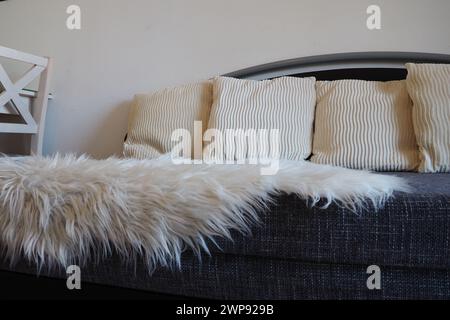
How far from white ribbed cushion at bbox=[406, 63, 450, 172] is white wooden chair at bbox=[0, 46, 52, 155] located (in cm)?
148

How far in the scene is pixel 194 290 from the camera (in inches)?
22.6

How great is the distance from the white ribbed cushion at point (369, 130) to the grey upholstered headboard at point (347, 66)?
0.48ft

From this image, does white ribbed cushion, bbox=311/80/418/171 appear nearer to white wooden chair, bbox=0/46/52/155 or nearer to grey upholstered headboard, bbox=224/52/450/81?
grey upholstered headboard, bbox=224/52/450/81

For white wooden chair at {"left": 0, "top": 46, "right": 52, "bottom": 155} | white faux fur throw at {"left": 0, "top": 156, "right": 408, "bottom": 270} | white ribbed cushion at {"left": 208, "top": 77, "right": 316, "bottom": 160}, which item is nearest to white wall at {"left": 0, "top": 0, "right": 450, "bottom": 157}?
white wooden chair at {"left": 0, "top": 46, "right": 52, "bottom": 155}

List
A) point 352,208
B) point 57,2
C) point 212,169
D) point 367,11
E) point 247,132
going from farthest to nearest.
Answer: point 57,2
point 367,11
point 247,132
point 212,169
point 352,208

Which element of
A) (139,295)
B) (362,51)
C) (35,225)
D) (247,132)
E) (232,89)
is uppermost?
(362,51)

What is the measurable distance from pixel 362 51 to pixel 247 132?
0.59 meters

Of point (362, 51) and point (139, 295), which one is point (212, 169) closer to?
point (139, 295)

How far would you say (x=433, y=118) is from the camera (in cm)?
88

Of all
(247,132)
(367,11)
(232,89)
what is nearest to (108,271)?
(247,132)

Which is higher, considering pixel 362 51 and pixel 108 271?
pixel 362 51

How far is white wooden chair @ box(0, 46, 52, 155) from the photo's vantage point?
1.24m

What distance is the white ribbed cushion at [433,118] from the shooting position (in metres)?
0.88

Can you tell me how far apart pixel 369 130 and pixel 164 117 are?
0.73 meters
